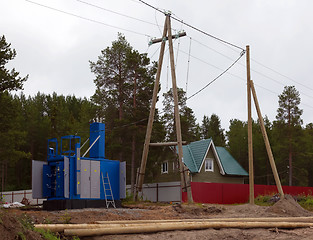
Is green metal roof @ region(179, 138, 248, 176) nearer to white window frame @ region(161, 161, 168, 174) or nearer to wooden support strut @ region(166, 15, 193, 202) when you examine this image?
white window frame @ region(161, 161, 168, 174)

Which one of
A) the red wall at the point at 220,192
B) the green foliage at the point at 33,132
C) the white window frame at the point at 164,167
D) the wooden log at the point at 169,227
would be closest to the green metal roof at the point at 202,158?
the white window frame at the point at 164,167

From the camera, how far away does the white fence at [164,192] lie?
2840 centimetres

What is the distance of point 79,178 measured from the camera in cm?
2016

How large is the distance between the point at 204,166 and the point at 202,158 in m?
1.44

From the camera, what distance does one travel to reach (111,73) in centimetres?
4122

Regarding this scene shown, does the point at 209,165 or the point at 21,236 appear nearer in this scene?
the point at 21,236

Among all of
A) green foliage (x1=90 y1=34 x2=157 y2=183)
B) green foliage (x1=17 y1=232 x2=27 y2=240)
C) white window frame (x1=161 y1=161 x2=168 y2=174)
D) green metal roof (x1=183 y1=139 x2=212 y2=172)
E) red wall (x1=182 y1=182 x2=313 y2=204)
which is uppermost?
green foliage (x1=90 y1=34 x2=157 y2=183)

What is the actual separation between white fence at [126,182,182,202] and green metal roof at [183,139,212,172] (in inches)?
382

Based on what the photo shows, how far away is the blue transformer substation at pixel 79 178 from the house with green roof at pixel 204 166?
18986mm

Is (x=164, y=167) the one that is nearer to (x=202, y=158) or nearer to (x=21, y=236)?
(x=202, y=158)

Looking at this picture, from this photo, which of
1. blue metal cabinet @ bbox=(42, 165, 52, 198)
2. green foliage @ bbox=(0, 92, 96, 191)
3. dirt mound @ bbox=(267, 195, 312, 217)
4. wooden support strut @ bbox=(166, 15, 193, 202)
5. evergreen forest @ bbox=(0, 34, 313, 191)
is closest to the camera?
dirt mound @ bbox=(267, 195, 312, 217)

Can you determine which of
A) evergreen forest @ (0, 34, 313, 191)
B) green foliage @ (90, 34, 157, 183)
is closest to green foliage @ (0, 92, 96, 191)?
evergreen forest @ (0, 34, 313, 191)

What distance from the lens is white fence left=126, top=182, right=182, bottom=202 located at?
28400 millimetres

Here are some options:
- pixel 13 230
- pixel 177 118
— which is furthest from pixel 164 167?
pixel 13 230
